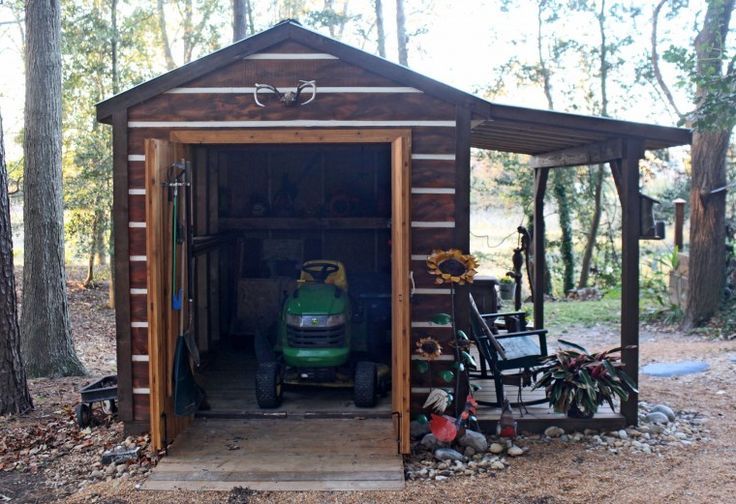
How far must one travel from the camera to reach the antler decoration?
16.5 feet

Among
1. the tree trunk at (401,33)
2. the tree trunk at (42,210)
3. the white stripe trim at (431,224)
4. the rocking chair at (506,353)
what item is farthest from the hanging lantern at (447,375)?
the tree trunk at (401,33)

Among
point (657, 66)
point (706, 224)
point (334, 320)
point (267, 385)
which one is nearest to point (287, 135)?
point (334, 320)

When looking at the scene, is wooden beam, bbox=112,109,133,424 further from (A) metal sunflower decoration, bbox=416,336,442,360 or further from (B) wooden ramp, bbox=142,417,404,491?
(A) metal sunflower decoration, bbox=416,336,442,360

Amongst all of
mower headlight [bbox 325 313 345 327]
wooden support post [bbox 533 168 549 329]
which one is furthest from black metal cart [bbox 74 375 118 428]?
wooden support post [bbox 533 168 549 329]

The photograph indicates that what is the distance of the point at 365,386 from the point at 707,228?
7.01 metres

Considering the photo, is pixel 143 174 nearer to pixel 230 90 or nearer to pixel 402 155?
pixel 230 90

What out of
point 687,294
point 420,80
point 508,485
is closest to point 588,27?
point 687,294

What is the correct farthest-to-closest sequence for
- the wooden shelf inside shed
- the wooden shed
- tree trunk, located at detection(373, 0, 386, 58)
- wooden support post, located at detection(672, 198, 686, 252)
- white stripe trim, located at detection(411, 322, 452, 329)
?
tree trunk, located at detection(373, 0, 386, 58)
wooden support post, located at detection(672, 198, 686, 252)
the wooden shelf inside shed
white stripe trim, located at detection(411, 322, 452, 329)
the wooden shed

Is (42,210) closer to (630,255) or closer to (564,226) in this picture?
(630,255)

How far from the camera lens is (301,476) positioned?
4.51 metres

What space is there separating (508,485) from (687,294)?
298 inches

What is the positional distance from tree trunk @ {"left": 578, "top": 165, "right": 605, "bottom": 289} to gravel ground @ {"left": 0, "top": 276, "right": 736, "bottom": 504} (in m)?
10.2

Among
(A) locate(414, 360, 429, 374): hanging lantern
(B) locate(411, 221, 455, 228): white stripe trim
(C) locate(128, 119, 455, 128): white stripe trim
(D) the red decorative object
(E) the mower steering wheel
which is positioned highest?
(C) locate(128, 119, 455, 128): white stripe trim

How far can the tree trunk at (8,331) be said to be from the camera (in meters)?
5.90
